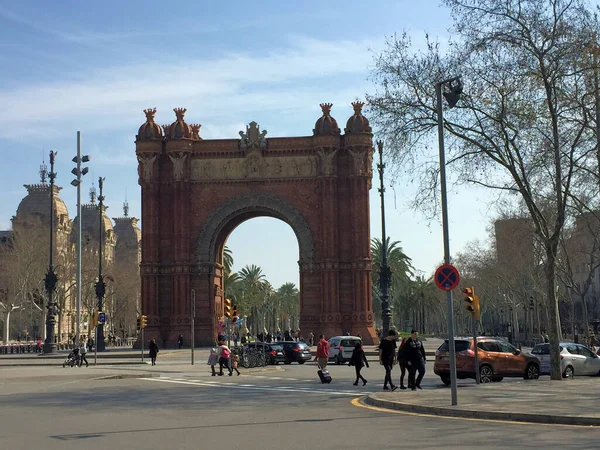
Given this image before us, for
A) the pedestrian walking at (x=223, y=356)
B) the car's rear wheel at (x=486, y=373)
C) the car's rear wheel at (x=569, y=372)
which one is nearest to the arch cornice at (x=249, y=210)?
the pedestrian walking at (x=223, y=356)

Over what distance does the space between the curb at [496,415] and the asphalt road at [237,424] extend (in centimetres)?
55

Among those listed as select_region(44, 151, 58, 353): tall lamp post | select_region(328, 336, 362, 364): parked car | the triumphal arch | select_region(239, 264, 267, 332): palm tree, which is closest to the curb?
select_region(328, 336, 362, 364): parked car

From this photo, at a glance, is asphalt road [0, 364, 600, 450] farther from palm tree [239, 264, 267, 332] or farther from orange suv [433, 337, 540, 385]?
palm tree [239, 264, 267, 332]

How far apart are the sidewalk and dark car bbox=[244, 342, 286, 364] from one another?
19411 millimetres

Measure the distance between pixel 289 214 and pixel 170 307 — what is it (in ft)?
37.5

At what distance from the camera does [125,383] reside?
1101 inches

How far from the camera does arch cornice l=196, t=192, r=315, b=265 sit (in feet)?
202

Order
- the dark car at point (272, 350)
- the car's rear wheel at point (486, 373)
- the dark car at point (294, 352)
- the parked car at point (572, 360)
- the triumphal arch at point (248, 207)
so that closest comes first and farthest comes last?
the car's rear wheel at point (486, 373), the parked car at point (572, 360), the dark car at point (272, 350), the dark car at point (294, 352), the triumphal arch at point (248, 207)

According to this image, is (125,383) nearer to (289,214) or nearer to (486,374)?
(486,374)

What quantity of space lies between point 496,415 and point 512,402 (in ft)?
7.23

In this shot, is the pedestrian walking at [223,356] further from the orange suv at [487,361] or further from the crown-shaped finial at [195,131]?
the crown-shaped finial at [195,131]

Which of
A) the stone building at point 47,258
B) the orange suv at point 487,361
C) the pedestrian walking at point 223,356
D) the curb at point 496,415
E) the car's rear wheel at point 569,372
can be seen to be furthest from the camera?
the stone building at point 47,258

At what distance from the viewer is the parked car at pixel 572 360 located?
2867cm

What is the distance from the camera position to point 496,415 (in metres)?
15.4
